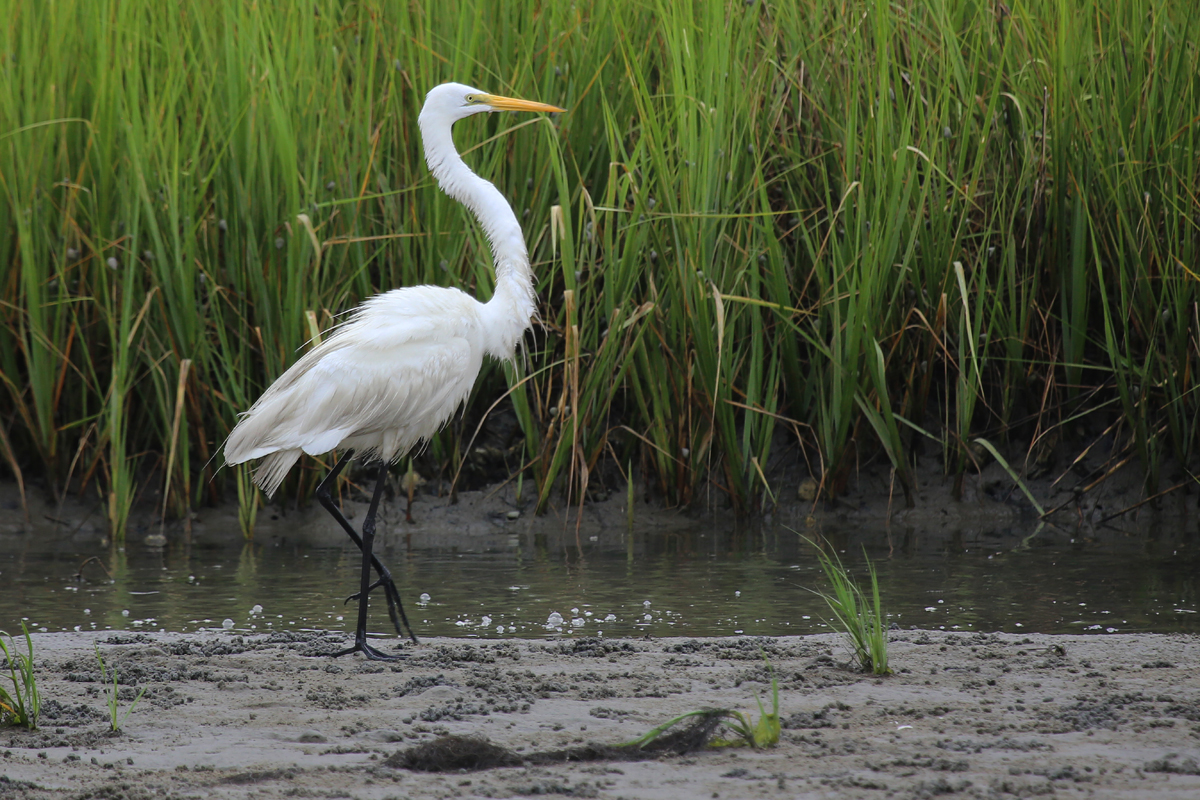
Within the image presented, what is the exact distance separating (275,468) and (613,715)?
6.45ft

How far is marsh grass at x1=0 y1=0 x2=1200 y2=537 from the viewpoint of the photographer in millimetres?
5531

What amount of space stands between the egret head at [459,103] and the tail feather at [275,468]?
138 centimetres

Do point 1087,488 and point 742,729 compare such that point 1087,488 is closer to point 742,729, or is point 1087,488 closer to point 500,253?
point 500,253

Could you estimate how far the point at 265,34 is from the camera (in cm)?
593

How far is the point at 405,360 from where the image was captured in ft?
14.3

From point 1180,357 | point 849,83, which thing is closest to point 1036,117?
point 849,83

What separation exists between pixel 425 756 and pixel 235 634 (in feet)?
5.86

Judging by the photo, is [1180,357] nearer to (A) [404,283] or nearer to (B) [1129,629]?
Result: (B) [1129,629]

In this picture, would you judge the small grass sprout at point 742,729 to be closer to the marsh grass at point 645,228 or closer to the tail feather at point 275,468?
the tail feather at point 275,468

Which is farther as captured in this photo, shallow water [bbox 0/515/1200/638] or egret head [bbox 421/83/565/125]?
egret head [bbox 421/83/565/125]

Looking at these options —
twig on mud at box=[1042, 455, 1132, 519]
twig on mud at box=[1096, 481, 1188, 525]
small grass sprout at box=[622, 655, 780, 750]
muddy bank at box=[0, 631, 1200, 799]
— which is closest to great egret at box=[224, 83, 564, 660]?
muddy bank at box=[0, 631, 1200, 799]

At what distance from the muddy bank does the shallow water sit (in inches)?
15.5

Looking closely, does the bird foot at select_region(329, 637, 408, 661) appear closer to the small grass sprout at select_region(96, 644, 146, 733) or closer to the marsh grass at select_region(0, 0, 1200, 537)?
the small grass sprout at select_region(96, 644, 146, 733)

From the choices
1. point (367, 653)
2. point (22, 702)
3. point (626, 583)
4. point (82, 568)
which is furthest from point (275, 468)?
point (22, 702)
